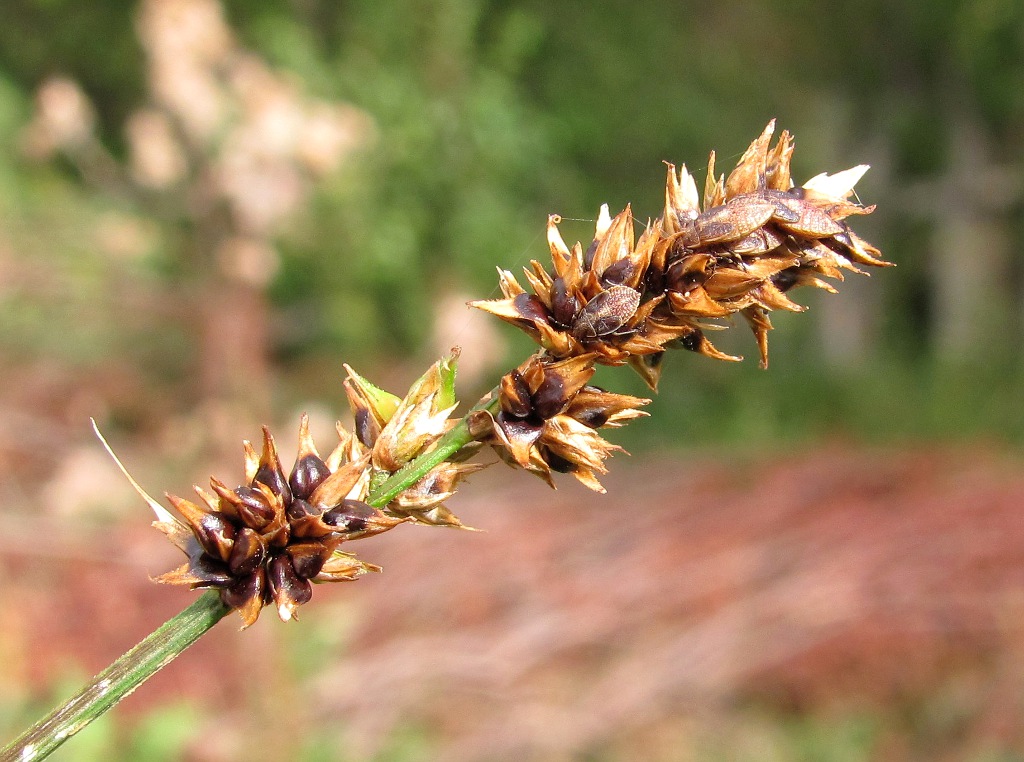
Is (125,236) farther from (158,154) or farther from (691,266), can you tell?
(691,266)

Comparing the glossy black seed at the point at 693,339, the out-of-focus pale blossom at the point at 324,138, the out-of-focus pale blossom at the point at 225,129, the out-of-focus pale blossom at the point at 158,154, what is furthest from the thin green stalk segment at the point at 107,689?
the out-of-focus pale blossom at the point at 158,154

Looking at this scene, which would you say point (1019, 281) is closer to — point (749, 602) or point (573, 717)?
point (749, 602)

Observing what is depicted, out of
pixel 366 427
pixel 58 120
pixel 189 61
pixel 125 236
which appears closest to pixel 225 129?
pixel 189 61

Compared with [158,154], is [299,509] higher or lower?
lower

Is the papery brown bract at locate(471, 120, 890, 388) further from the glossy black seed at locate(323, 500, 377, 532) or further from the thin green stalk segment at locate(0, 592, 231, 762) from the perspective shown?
the thin green stalk segment at locate(0, 592, 231, 762)

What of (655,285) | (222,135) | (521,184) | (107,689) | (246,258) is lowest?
(107,689)

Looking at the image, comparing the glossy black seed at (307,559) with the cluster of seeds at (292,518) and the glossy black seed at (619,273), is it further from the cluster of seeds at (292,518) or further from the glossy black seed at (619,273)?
the glossy black seed at (619,273)

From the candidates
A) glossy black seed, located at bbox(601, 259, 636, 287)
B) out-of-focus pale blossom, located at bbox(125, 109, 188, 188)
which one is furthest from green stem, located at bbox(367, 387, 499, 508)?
out-of-focus pale blossom, located at bbox(125, 109, 188, 188)
